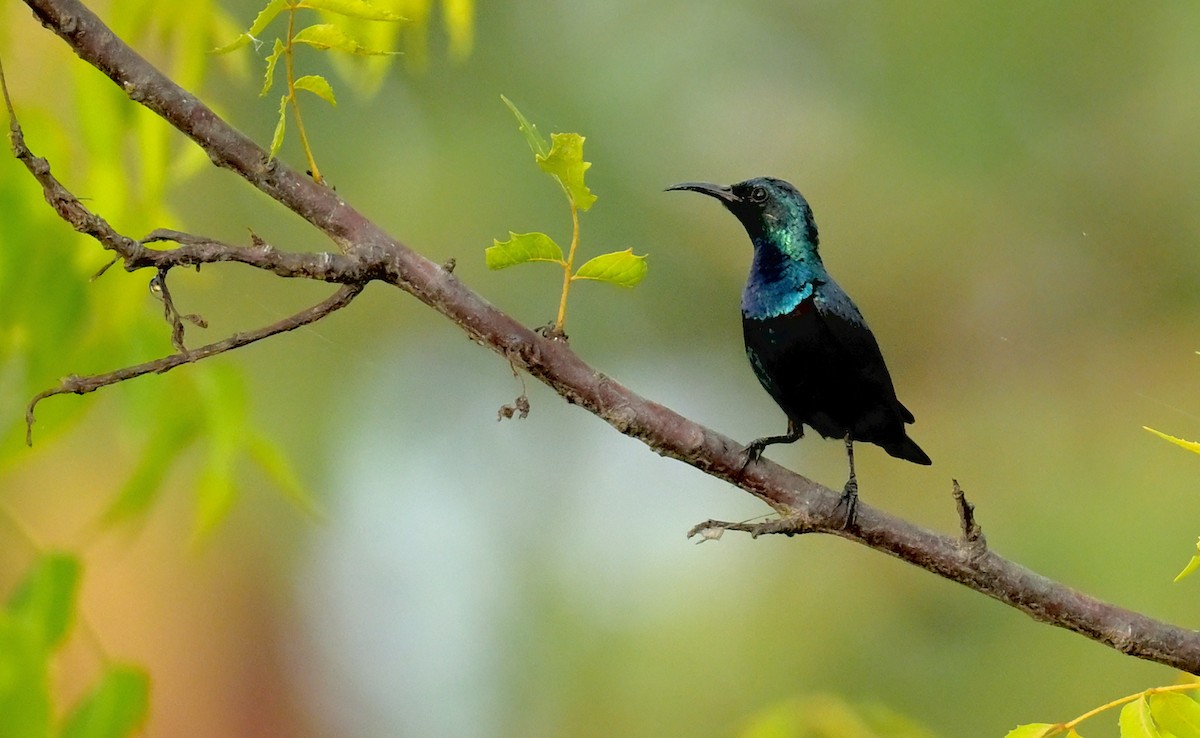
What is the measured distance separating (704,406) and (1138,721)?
0.82 m

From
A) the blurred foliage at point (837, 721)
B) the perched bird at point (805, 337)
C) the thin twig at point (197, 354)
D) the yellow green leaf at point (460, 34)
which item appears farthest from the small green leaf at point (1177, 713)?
the yellow green leaf at point (460, 34)

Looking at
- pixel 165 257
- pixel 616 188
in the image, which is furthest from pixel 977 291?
pixel 165 257

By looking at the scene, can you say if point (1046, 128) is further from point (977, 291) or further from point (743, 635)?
point (743, 635)

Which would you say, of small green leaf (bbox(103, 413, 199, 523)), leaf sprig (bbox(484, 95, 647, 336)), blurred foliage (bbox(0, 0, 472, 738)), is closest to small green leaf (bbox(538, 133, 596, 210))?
leaf sprig (bbox(484, 95, 647, 336))

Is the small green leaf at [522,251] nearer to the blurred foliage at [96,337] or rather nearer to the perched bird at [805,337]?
the perched bird at [805,337]

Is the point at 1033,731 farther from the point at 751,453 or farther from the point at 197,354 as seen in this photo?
the point at 197,354

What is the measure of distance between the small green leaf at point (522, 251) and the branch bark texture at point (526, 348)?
22mm

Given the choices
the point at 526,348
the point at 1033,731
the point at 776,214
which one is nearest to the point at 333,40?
the point at 526,348

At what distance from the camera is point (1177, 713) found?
1.32ft

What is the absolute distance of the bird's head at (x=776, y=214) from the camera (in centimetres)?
47

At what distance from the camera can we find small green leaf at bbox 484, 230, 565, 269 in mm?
334

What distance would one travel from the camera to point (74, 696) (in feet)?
3.61

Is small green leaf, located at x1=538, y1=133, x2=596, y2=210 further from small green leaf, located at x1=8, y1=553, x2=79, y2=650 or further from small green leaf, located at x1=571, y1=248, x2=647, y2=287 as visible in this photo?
small green leaf, located at x1=8, y1=553, x2=79, y2=650

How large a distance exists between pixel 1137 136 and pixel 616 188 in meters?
0.67
